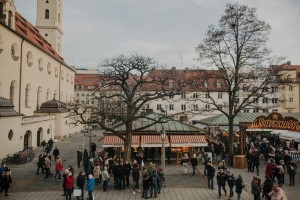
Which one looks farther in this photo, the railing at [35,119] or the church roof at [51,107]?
the church roof at [51,107]

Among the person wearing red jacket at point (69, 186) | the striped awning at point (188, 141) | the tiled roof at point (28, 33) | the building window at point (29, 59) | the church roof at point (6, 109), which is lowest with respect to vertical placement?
the person wearing red jacket at point (69, 186)

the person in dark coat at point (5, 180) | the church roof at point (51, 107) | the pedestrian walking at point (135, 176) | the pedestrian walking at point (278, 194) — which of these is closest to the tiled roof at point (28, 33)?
the church roof at point (51, 107)

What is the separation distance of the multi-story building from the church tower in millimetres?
10237

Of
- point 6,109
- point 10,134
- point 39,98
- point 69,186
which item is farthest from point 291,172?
point 39,98

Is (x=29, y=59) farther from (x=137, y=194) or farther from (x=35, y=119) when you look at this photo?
(x=137, y=194)

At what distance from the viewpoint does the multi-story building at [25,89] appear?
102 ft

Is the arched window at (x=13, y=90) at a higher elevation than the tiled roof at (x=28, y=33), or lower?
lower

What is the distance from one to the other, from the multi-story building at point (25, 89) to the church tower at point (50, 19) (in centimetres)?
1024

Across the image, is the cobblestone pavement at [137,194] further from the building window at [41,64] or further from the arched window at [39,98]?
the building window at [41,64]

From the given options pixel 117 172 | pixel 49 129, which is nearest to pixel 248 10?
pixel 117 172

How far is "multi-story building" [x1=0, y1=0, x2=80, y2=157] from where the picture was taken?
1225 inches

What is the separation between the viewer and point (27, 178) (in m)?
22.5

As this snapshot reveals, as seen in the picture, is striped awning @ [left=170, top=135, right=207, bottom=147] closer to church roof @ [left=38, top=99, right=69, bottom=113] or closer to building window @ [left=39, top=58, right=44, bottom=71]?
church roof @ [left=38, top=99, right=69, bottom=113]

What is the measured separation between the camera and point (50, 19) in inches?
2685
